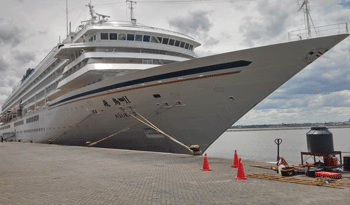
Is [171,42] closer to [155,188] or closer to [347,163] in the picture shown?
[347,163]

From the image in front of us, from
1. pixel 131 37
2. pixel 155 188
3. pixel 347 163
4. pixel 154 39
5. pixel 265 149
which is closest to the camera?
pixel 155 188

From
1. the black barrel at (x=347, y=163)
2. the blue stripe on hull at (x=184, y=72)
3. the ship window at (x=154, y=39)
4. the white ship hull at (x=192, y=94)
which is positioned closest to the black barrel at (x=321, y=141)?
the black barrel at (x=347, y=163)

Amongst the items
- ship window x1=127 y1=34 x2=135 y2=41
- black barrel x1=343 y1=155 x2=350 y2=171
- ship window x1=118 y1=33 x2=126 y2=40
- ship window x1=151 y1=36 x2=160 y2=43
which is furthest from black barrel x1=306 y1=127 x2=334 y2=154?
ship window x1=118 y1=33 x2=126 y2=40

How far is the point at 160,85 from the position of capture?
1289 cm

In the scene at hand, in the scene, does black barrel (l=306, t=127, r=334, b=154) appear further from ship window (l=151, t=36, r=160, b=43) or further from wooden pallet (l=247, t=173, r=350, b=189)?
ship window (l=151, t=36, r=160, b=43)

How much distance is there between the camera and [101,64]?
53.9ft

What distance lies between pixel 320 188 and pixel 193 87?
23.5 feet

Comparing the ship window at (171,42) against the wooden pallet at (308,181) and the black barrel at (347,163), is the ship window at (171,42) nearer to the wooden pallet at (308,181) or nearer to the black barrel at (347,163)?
the wooden pallet at (308,181)

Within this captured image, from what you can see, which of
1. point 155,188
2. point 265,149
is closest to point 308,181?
point 155,188

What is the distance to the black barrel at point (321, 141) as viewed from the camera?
25.0 feet

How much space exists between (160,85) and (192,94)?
5.32ft

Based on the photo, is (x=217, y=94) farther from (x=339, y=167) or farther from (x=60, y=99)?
(x=60, y=99)

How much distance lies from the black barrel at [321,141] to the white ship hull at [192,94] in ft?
11.9

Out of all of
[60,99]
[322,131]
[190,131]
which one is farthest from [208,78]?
[60,99]
